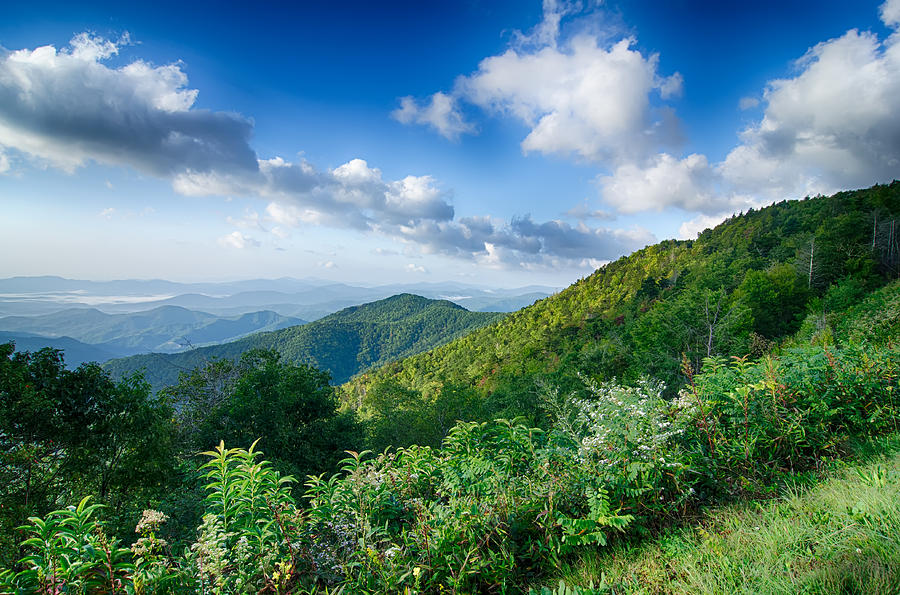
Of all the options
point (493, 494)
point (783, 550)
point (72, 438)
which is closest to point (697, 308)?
point (783, 550)

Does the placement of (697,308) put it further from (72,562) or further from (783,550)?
(72,562)

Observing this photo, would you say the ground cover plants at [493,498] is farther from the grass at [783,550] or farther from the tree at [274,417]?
the tree at [274,417]

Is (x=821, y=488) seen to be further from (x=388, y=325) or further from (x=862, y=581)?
(x=388, y=325)

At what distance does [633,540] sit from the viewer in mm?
2326

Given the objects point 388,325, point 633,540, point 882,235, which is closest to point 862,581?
point 633,540

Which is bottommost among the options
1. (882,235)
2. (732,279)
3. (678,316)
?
(678,316)

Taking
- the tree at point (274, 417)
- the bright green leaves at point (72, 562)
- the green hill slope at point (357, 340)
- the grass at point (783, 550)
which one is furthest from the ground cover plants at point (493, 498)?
the green hill slope at point (357, 340)

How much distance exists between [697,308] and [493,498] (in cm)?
2504

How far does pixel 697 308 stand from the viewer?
2198 cm

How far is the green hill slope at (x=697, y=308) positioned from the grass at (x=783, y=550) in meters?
1.37

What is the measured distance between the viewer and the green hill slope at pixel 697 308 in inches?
868

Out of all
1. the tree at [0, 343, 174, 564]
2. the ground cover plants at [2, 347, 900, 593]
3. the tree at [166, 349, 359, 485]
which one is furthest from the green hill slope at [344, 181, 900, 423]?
the tree at [0, 343, 174, 564]

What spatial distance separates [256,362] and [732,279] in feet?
146

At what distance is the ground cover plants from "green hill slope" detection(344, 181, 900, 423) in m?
0.92
